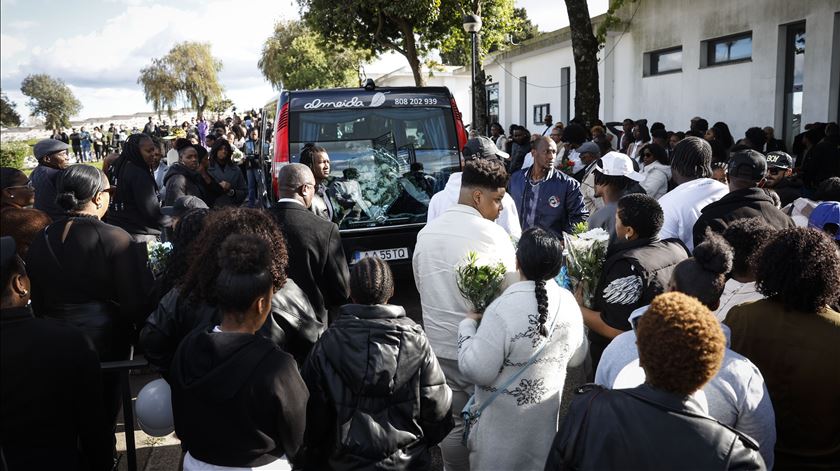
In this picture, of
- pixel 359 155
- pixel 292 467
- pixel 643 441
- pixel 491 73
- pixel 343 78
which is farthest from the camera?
pixel 343 78

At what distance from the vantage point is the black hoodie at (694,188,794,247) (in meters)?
3.95

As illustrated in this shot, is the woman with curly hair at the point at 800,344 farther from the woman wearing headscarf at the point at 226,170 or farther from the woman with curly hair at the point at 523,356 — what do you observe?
the woman wearing headscarf at the point at 226,170

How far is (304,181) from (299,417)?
6.37 ft

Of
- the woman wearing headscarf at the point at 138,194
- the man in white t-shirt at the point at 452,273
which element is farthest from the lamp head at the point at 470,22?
the man in white t-shirt at the point at 452,273

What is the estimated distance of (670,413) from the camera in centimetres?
187

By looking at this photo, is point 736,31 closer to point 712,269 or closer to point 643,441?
point 712,269

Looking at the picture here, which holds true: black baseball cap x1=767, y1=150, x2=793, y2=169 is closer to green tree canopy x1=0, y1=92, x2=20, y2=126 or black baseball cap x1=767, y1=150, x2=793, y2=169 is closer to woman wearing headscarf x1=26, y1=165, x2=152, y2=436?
woman wearing headscarf x1=26, y1=165, x2=152, y2=436

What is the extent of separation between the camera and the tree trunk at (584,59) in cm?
1206

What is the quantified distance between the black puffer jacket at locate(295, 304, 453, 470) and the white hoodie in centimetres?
187

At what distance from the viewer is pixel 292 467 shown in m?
2.52

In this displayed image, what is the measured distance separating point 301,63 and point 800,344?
49923mm

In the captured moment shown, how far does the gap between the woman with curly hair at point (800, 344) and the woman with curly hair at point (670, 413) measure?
2.39 ft

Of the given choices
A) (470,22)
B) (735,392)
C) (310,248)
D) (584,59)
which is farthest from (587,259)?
(470,22)

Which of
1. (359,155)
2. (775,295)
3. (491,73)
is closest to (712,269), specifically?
(775,295)
